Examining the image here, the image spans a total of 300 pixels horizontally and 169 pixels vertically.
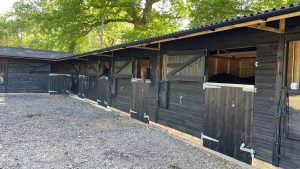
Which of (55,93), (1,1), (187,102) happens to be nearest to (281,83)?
(187,102)

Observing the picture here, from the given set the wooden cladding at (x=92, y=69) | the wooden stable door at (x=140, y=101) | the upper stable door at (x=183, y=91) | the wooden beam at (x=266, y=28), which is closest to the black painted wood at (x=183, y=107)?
the upper stable door at (x=183, y=91)

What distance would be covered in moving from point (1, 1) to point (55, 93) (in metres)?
25.7

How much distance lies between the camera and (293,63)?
12.5 feet

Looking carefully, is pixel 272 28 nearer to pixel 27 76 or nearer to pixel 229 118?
pixel 229 118

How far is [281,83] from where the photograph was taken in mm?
3869

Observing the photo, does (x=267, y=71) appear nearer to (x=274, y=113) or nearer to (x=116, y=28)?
(x=274, y=113)

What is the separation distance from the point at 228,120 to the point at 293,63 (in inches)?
61.8

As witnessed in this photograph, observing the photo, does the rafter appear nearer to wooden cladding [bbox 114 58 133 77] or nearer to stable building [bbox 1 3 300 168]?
stable building [bbox 1 3 300 168]

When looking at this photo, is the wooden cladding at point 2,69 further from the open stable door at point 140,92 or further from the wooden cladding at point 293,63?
the wooden cladding at point 293,63

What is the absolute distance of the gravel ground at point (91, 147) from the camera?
4.12 meters

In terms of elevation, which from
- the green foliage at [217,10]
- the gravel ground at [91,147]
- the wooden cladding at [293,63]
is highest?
the green foliage at [217,10]

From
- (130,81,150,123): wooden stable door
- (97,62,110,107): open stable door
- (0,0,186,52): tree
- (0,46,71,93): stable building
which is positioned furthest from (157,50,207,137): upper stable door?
(0,46,71,93): stable building

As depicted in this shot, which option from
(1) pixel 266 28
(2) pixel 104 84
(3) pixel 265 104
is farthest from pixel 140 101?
(1) pixel 266 28

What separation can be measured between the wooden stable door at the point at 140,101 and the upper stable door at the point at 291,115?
14.2 feet
